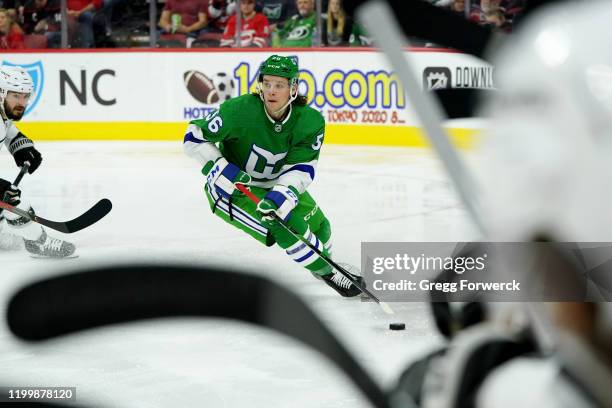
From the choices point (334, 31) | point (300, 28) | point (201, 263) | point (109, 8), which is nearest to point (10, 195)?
point (201, 263)

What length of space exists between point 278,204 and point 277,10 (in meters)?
6.90

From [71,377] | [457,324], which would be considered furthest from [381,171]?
[457,324]

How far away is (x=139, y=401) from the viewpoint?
259 cm

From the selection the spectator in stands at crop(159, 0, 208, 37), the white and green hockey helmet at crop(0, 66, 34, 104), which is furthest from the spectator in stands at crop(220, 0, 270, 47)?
the white and green hockey helmet at crop(0, 66, 34, 104)

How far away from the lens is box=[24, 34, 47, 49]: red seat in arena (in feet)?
34.9

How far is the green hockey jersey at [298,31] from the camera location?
10.3 meters

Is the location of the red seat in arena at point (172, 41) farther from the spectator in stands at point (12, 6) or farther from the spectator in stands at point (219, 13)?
the spectator in stands at point (12, 6)

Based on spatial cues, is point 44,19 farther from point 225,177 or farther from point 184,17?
point 225,177

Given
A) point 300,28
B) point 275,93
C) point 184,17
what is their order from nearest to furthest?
1. point 275,93
2. point 300,28
3. point 184,17

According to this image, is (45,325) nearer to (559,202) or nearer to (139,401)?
(559,202)

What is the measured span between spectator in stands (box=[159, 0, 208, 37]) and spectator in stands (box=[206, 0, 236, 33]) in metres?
0.06

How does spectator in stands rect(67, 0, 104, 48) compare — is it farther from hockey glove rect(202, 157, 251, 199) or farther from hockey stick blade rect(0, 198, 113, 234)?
hockey glove rect(202, 157, 251, 199)

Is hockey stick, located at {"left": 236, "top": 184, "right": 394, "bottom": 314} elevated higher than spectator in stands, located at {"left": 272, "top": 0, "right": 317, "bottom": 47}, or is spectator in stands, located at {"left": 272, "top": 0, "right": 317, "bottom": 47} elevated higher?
spectator in stands, located at {"left": 272, "top": 0, "right": 317, "bottom": 47}

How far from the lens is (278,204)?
4.07 metres
